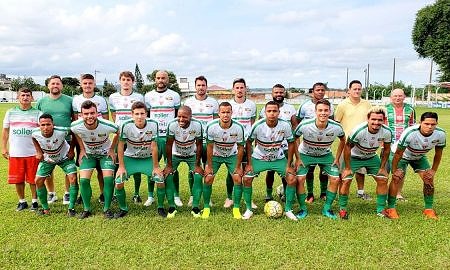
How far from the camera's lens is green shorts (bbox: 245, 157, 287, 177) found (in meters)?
6.08

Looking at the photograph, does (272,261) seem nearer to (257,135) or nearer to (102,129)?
(257,135)

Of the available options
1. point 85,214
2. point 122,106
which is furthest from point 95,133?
point 85,214

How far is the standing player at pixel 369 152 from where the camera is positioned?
5.82 meters

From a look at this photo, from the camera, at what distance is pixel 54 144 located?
19.6 ft

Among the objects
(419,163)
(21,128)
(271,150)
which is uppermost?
(21,128)

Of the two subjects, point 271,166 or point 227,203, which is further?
point 227,203

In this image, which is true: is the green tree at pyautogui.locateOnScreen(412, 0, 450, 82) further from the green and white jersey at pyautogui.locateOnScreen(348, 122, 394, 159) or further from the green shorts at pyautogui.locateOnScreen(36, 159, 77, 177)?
the green shorts at pyautogui.locateOnScreen(36, 159, 77, 177)

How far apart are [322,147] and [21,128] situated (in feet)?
14.8

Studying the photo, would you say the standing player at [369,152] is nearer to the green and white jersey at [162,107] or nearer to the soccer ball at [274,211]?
the soccer ball at [274,211]

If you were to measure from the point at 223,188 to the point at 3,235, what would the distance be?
12.7 feet

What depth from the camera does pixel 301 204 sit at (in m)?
6.00

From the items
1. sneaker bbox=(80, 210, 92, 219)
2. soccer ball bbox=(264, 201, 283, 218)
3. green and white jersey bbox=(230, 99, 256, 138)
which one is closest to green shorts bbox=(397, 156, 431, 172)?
soccer ball bbox=(264, 201, 283, 218)

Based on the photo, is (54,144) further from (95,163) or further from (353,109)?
(353,109)

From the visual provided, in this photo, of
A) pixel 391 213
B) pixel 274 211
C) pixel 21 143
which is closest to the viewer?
pixel 274 211
